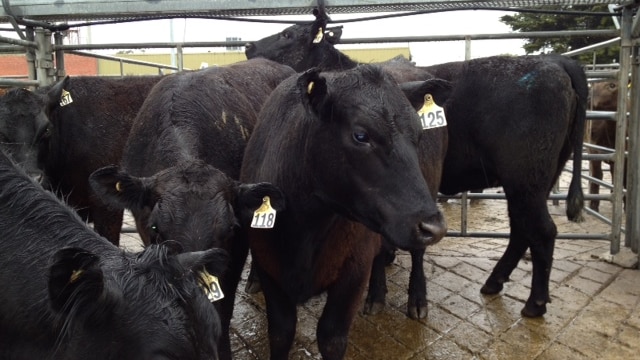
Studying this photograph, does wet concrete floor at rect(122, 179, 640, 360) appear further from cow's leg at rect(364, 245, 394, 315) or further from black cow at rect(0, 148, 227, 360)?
black cow at rect(0, 148, 227, 360)

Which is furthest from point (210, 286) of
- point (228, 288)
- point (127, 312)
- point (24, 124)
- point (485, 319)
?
point (24, 124)

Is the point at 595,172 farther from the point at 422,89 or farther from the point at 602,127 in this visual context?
the point at 422,89

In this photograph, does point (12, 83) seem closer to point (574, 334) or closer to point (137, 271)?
point (137, 271)

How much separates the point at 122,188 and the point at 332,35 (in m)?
3.83

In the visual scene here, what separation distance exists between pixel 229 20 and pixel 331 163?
3.10 meters

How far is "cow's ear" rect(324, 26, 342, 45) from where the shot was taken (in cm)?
619

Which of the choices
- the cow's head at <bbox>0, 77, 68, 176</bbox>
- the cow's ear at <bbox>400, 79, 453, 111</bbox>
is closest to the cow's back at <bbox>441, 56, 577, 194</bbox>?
the cow's ear at <bbox>400, 79, 453, 111</bbox>

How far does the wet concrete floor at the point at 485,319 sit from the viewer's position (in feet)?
12.9

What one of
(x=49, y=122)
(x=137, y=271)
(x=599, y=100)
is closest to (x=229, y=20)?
(x=49, y=122)

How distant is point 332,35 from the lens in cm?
630

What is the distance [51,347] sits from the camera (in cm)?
198

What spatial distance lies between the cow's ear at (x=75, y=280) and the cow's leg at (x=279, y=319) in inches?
68.6

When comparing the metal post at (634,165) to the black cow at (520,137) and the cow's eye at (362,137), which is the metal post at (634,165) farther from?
the cow's eye at (362,137)

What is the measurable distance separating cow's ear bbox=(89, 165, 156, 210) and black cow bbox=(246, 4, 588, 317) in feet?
7.41
